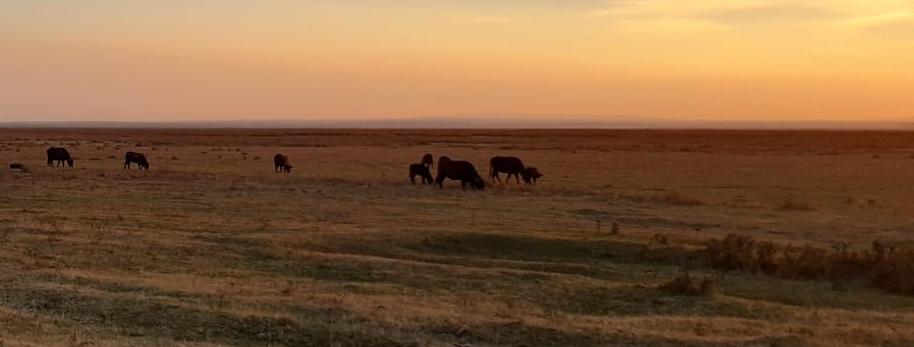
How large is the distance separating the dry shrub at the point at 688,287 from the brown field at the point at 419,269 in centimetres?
3

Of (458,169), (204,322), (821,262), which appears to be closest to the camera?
(204,322)

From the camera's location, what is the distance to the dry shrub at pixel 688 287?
43.6 feet

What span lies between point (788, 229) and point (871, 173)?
2580 centimetres

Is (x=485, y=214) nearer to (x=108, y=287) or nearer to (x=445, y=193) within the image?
(x=445, y=193)

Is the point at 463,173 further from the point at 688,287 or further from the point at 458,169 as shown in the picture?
the point at 688,287

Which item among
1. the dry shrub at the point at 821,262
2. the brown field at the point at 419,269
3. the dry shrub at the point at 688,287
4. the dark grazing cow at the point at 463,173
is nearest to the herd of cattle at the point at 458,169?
the dark grazing cow at the point at 463,173

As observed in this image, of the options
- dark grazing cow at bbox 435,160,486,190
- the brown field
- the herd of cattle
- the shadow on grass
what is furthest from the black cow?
the shadow on grass

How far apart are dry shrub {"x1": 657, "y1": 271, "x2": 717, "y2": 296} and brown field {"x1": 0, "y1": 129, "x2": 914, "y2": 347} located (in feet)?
0.09

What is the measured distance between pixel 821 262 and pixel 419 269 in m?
7.29

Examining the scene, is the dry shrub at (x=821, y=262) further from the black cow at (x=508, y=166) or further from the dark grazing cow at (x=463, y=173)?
the black cow at (x=508, y=166)

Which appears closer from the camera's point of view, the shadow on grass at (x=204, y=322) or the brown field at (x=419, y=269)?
the shadow on grass at (x=204, y=322)

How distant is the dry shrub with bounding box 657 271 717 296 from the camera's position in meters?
13.3

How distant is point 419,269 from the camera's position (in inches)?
583

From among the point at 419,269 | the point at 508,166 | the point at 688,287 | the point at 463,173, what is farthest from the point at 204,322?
the point at 508,166
